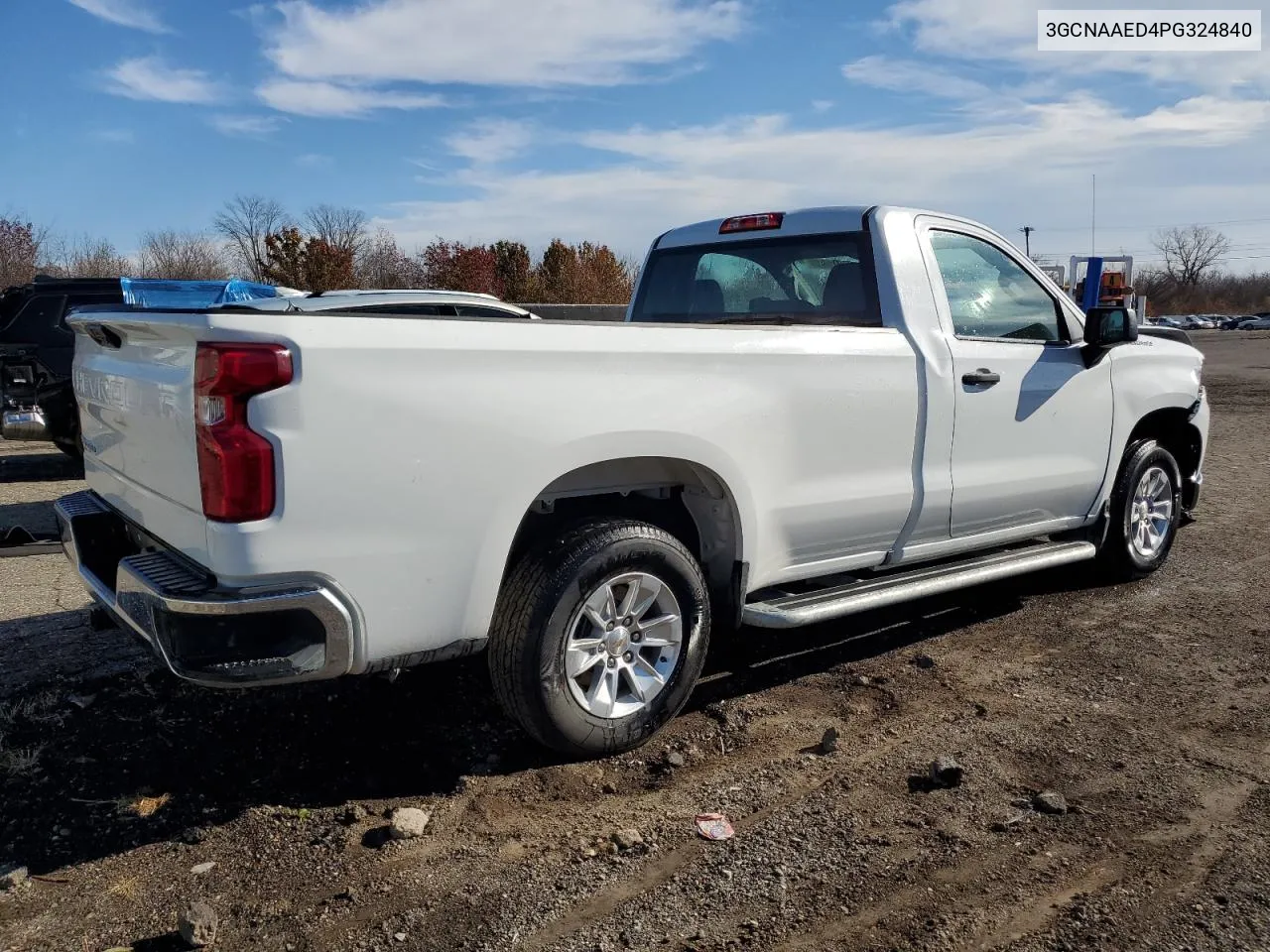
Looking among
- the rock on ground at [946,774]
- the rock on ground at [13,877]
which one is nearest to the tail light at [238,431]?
the rock on ground at [13,877]

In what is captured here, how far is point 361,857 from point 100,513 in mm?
1715

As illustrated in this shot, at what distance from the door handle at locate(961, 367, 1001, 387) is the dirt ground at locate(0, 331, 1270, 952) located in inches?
49.7

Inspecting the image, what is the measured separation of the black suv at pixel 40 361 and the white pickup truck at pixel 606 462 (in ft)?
19.1

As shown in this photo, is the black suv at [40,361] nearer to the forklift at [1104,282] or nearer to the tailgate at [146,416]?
the tailgate at [146,416]

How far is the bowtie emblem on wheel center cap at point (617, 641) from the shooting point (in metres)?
3.66

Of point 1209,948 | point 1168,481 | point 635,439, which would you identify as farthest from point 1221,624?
point 635,439

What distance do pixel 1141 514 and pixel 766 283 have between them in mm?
2722

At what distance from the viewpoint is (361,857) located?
309 cm

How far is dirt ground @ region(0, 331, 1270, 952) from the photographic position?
2.77 metres

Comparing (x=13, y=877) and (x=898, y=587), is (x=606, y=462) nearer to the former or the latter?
(x=898, y=587)

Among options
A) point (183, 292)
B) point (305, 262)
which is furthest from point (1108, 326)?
point (305, 262)

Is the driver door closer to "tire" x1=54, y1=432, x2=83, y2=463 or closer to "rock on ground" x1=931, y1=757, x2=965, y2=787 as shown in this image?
"rock on ground" x1=931, y1=757, x2=965, y2=787

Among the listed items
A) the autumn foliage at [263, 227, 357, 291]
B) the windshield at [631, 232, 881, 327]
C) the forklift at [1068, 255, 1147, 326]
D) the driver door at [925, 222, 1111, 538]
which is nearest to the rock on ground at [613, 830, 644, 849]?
the driver door at [925, 222, 1111, 538]

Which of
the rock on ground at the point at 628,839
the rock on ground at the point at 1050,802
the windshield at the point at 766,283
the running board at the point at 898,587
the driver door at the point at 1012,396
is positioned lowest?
the rock on ground at the point at 628,839
